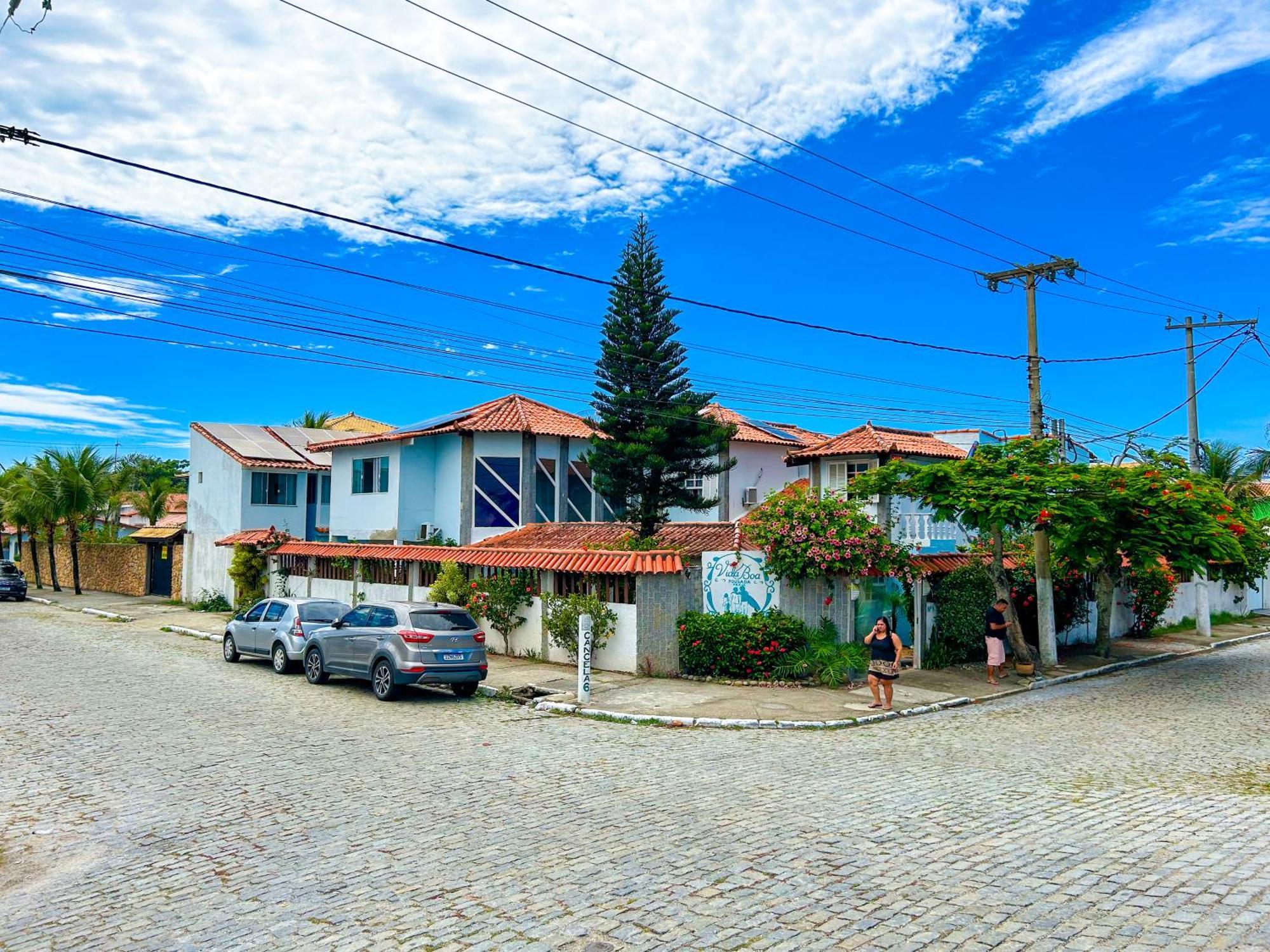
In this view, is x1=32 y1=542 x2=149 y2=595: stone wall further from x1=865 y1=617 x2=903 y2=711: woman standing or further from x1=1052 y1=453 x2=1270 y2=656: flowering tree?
x1=1052 y1=453 x2=1270 y2=656: flowering tree

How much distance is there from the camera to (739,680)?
55.6 ft

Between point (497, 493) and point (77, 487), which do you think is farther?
point (77, 487)

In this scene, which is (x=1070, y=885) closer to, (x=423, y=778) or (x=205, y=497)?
(x=423, y=778)

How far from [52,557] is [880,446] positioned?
37120mm

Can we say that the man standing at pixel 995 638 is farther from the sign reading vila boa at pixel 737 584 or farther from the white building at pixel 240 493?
the white building at pixel 240 493

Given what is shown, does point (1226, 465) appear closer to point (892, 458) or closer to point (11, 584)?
point (892, 458)

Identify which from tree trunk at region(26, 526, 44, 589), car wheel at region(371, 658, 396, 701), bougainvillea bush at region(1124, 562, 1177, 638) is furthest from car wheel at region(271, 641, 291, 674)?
tree trunk at region(26, 526, 44, 589)

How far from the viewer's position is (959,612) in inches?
765

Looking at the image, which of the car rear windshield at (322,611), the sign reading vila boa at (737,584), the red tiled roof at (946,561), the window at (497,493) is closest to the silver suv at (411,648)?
the car rear windshield at (322,611)

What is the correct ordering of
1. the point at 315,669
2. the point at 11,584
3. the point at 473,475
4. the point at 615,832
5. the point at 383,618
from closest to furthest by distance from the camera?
1. the point at 615,832
2. the point at 383,618
3. the point at 315,669
4. the point at 473,475
5. the point at 11,584

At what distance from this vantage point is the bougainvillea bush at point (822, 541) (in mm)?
16469

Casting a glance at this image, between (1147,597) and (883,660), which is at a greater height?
(1147,597)

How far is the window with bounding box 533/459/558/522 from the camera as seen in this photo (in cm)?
2841

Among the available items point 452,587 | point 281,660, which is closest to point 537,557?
point 452,587
